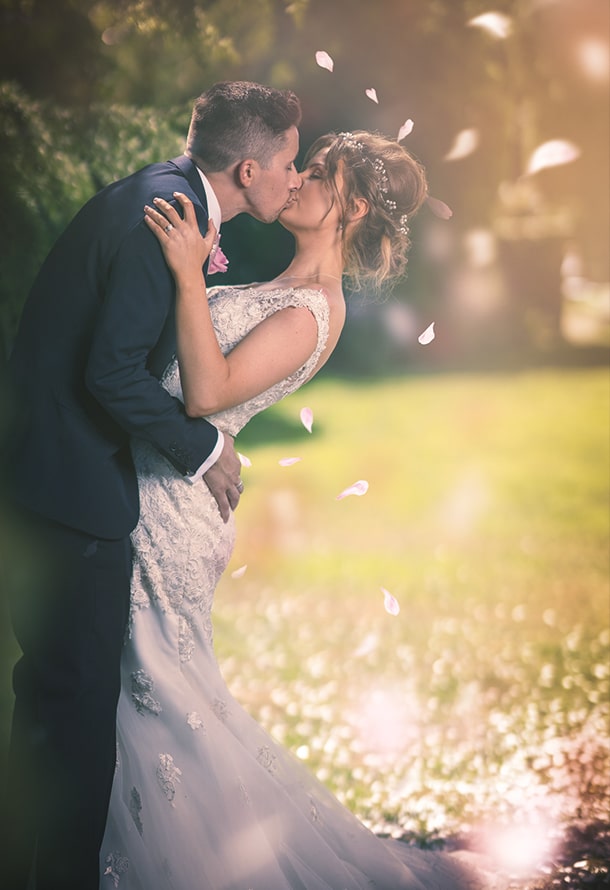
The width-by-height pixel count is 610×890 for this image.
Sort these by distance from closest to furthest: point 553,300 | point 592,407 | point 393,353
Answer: point 592,407 → point 393,353 → point 553,300

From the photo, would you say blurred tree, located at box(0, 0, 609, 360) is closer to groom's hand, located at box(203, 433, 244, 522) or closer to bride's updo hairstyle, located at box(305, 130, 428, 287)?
bride's updo hairstyle, located at box(305, 130, 428, 287)

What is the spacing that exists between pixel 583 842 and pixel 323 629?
199 centimetres

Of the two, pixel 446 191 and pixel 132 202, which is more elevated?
pixel 132 202

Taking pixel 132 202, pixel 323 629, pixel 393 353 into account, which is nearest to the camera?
pixel 132 202

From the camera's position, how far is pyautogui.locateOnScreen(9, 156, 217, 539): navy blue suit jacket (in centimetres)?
166

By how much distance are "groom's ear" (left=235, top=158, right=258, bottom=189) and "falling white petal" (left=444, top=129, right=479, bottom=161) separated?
21.8 ft

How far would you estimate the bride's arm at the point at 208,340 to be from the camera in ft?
5.52

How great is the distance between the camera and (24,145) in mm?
2723

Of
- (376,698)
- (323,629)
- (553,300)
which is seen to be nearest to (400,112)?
(553,300)

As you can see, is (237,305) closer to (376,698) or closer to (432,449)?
(376,698)

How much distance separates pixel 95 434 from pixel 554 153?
979 centimetres

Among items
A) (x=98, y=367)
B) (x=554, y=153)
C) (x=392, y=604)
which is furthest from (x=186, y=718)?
(x=554, y=153)

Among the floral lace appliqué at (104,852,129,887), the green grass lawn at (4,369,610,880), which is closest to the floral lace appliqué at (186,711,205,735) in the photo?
the floral lace appliqué at (104,852,129,887)

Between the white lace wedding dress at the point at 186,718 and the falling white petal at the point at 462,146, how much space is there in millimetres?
6718
